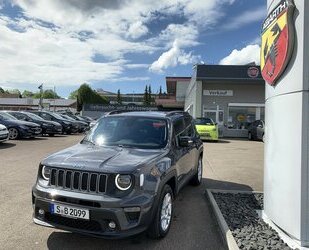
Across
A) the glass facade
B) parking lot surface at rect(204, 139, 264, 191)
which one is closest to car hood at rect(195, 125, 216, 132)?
the glass facade

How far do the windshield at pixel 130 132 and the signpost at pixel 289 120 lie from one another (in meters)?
1.79

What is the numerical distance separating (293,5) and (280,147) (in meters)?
1.91

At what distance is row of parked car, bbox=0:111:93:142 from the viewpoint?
60.4ft

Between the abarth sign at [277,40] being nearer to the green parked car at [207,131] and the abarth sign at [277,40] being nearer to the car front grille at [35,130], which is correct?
the car front grille at [35,130]

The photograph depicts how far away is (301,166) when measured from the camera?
4.41 meters

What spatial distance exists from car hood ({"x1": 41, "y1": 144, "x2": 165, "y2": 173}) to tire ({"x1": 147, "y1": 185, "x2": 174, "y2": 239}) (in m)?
0.55

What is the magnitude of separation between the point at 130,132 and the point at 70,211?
2.01m

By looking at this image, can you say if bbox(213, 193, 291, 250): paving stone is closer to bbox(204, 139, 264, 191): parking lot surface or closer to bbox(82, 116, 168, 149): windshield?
bbox(204, 139, 264, 191): parking lot surface

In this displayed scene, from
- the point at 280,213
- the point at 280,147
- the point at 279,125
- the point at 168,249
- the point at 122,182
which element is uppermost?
the point at 279,125

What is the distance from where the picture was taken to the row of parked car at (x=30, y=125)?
1841cm

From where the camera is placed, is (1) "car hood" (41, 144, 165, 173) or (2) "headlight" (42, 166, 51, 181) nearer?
(1) "car hood" (41, 144, 165, 173)

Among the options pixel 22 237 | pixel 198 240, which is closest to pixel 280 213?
pixel 198 240

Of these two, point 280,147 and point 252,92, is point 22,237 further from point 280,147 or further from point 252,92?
point 252,92

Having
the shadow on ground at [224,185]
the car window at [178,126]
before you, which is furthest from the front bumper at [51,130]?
the car window at [178,126]
